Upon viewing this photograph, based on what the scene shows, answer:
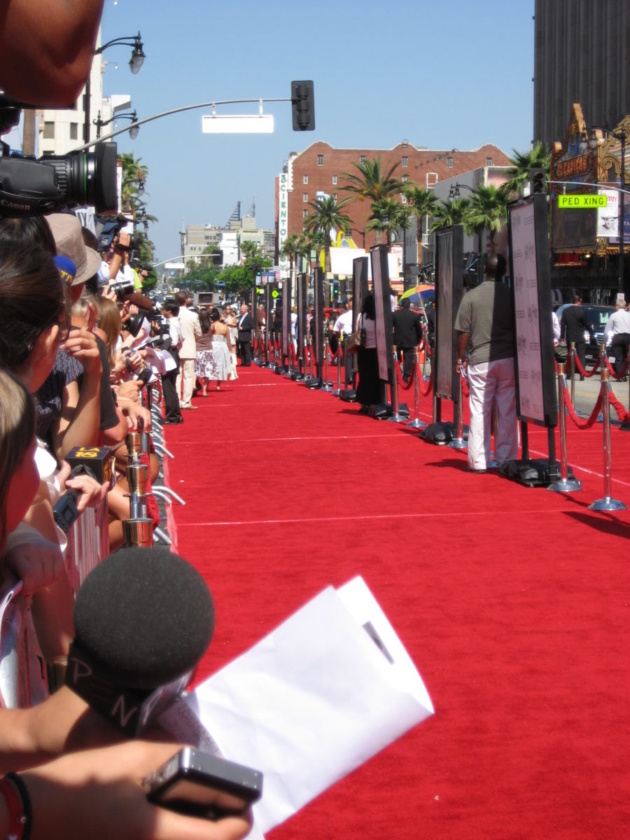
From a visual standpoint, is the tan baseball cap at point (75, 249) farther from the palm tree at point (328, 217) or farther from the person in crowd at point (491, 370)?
the palm tree at point (328, 217)

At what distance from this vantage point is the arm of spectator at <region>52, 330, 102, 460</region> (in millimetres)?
4539

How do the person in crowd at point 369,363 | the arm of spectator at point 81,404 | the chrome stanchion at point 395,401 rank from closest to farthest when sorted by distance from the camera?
the arm of spectator at point 81,404, the chrome stanchion at point 395,401, the person in crowd at point 369,363

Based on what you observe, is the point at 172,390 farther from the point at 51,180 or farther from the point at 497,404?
the point at 51,180

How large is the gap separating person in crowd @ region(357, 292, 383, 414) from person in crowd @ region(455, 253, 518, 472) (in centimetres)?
690

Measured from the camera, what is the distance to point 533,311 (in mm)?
10656

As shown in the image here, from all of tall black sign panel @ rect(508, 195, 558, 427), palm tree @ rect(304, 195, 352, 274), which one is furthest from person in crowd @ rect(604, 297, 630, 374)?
palm tree @ rect(304, 195, 352, 274)

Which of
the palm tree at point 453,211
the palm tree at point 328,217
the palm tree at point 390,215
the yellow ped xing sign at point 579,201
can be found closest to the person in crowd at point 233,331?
the yellow ped xing sign at point 579,201

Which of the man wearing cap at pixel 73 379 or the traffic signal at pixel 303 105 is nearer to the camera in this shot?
the man wearing cap at pixel 73 379

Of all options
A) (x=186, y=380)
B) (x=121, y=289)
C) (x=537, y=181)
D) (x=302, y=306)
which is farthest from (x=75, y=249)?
(x=302, y=306)

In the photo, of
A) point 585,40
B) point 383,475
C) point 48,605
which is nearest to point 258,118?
point 383,475

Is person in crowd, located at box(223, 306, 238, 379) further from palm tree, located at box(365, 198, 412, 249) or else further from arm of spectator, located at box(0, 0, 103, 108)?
palm tree, located at box(365, 198, 412, 249)

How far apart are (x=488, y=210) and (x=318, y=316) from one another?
60.4m

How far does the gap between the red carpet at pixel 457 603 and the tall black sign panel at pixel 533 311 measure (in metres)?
0.82

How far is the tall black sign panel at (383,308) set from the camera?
17.4m
